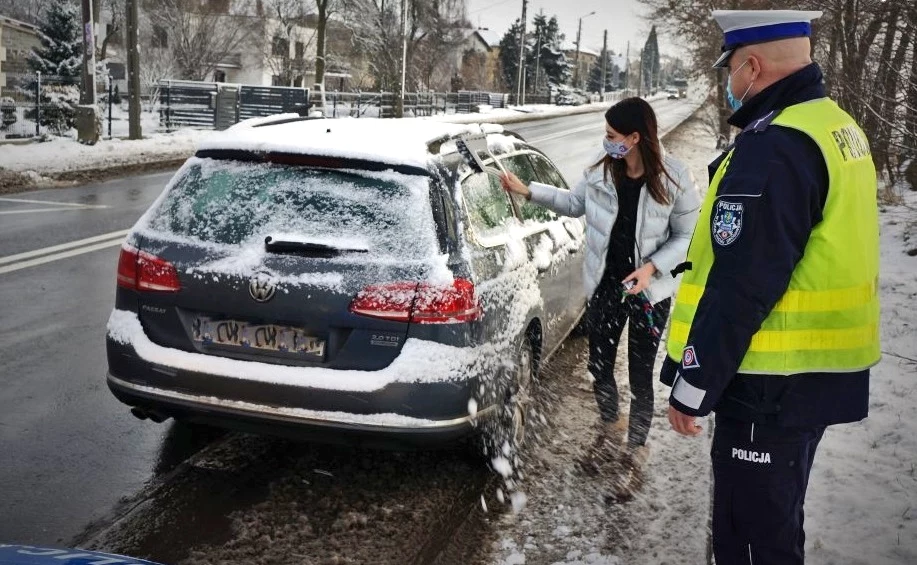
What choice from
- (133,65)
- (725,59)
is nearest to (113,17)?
(133,65)

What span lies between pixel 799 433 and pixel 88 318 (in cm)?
560

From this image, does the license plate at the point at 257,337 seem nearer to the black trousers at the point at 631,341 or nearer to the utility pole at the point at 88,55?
the black trousers at the point at 631,341

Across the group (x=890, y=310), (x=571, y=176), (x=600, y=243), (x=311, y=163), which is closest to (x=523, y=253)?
(x=600, y=243)

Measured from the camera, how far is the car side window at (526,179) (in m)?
4.93

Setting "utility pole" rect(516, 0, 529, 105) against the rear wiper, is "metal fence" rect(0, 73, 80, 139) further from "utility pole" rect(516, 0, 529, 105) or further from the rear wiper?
"utility pole" rect(516, 0, 529, 105)

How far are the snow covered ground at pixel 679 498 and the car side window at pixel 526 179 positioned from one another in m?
1.17

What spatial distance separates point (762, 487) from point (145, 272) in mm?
2708

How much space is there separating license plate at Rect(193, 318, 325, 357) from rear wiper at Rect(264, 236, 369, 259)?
0.32 meters

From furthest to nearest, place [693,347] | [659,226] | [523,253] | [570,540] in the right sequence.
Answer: [523,253] → [659,226] → [570,540] → [693,347]

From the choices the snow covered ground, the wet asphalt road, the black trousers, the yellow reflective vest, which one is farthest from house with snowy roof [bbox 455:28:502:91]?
the yellow reflective vest

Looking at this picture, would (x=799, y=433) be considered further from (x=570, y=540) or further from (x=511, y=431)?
(x=511, y=431)

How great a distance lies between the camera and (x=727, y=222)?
223 cm

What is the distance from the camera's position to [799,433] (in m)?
2.38

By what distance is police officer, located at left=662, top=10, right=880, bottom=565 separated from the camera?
2.20m
